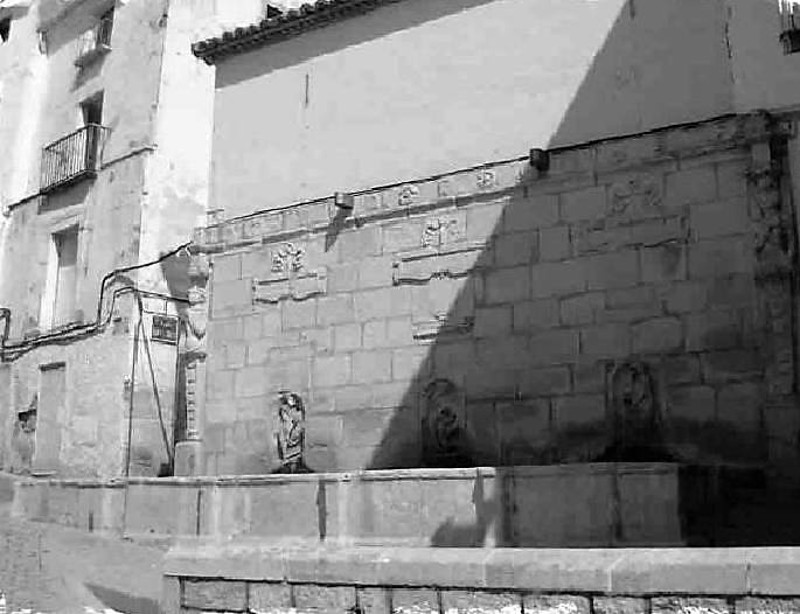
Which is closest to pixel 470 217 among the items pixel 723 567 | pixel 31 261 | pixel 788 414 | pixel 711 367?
pixel 711 367

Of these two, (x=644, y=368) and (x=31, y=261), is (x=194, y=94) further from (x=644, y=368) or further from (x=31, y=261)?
(x=644, y=368)

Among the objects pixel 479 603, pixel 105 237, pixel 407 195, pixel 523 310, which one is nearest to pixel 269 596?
pixel 479 603

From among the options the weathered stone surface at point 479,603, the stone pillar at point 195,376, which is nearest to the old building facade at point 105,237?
the stone pillar at point 195,376

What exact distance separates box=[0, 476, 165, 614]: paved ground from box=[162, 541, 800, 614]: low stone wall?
1.82 meters

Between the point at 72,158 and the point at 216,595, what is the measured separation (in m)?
12.0

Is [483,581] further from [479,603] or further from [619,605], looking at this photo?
[619,605]

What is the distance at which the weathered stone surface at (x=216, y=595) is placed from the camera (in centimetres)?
456

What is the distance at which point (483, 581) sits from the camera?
12.8ft

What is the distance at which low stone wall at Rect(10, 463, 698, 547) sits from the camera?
242 inches

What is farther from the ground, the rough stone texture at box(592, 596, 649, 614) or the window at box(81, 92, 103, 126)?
the window at box(81, 92, 103, 126)

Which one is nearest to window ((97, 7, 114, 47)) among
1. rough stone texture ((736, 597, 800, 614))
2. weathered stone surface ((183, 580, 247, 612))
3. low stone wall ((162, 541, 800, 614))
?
low stone wall ((162, 541, 800, 614))

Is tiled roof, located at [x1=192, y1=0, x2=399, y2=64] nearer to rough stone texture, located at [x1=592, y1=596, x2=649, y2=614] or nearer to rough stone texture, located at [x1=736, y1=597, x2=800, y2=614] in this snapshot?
rough stone texture, located at [x1=592, y1=596, x2=649, y2=614]

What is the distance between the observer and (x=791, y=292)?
704 centimetres

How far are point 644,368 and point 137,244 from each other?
8134 millimetres
